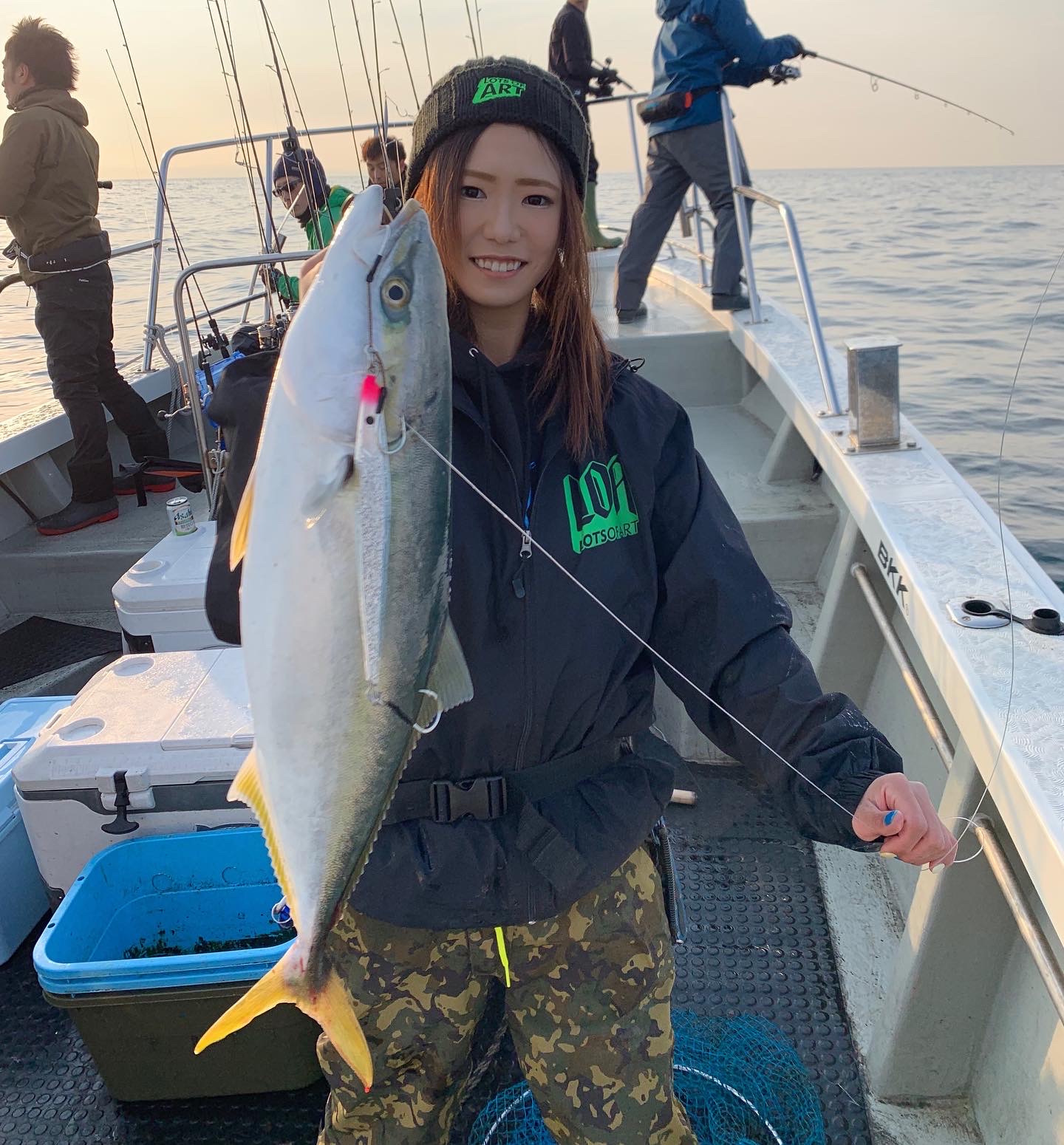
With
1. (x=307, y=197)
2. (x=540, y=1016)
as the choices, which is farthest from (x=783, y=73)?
(x=540, y=1016)

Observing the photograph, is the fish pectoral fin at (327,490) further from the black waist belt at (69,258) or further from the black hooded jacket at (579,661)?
the black waist belt at (69,258)

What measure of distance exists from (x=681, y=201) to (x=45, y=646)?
15.0ft

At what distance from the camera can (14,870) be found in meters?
2.72

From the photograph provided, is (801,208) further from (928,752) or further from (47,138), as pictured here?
(928,752)

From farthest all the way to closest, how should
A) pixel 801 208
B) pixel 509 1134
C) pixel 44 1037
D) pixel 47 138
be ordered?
pixel 801 208, pixel 47 138, pixel 44 1037, pixel 509 1134

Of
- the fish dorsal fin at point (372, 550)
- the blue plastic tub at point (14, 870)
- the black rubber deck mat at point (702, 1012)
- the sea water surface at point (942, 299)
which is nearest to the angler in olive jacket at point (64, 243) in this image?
the sea water surface at point (942, 299)

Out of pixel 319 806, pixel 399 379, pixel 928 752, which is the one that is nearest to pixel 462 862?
pixel 319 806

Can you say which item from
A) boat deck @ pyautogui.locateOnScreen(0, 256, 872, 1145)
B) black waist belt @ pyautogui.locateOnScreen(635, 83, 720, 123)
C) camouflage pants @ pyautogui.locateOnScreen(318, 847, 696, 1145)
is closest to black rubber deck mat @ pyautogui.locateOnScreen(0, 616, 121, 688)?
boat deck @ pyautogui.locateOnScreen(0, 256, 872, 1145)

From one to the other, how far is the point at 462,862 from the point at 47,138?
5.12 metres

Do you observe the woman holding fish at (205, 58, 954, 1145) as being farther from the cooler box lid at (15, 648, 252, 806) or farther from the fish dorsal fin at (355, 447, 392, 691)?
the cooler box lid at (15, 648, 252, 806)

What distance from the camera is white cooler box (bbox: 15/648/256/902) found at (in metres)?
2.35

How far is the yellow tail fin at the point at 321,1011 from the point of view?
4.72 feet

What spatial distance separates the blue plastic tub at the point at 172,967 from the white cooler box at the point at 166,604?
1.04 metres

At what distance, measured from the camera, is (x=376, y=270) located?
123 cm
